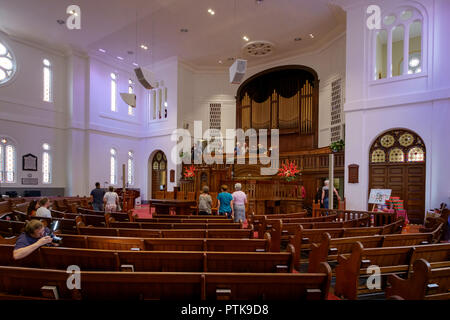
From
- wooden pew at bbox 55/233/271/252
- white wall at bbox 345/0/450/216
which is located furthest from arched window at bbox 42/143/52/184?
white wall at bbox 345/0/450/216

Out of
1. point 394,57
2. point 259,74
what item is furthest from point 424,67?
point 259,74

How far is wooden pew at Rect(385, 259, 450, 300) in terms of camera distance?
192 cm

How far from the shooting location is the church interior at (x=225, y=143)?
2426 mm

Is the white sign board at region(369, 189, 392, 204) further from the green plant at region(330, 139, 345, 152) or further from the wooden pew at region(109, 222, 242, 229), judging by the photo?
the wooden pew at region(109, 222, 242, 229)

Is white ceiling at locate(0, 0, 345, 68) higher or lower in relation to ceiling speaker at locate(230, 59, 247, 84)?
higher

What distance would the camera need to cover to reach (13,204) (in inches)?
308

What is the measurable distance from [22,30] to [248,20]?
33.6ft

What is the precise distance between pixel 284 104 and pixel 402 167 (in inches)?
289

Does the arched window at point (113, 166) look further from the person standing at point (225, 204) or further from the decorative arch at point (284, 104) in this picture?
the person standing at point (225, 204)

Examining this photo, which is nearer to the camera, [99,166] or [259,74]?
[99,166]

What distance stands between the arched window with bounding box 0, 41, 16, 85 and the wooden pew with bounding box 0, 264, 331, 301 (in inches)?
576

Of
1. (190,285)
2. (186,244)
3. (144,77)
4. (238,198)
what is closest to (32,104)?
(144,77)

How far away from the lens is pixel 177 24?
12.9m

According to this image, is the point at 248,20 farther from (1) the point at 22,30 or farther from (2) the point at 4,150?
(2) the point at 4,150
